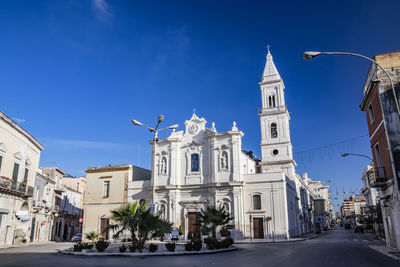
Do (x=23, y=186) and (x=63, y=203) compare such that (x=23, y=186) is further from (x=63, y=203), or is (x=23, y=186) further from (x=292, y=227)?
(x=292, y=227)

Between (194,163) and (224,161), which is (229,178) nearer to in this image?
(224,161)

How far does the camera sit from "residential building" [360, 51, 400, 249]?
1855cm

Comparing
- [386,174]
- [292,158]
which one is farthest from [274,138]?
[386,174]

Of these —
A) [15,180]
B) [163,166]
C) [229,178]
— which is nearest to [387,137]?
[229,178]

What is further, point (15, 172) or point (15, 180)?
point (15, 172)

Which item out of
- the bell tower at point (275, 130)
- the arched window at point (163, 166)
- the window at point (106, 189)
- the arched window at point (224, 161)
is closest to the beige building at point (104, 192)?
the window at point (106, 189)

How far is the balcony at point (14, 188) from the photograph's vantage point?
2759 centimetres

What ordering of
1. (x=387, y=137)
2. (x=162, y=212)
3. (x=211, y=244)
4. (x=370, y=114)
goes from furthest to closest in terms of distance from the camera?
(x=162, y=212)
(x=370, y=114)
(x=211, y=244)
(x=387, y=137)

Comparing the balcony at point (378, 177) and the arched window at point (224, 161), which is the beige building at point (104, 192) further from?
the balcony at point (378, 177)

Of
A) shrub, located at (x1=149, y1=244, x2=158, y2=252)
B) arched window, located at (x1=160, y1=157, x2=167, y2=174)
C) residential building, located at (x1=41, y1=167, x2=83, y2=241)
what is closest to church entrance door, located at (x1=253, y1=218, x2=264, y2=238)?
arched window, located at (x1=160, y1=157, x2=167, y2=174)

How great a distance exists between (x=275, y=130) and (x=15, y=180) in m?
31.5

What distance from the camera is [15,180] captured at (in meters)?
30.6

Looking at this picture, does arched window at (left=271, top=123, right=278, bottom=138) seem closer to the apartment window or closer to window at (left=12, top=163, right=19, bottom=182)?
the apartment window

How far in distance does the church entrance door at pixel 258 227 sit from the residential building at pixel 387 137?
14.5m
